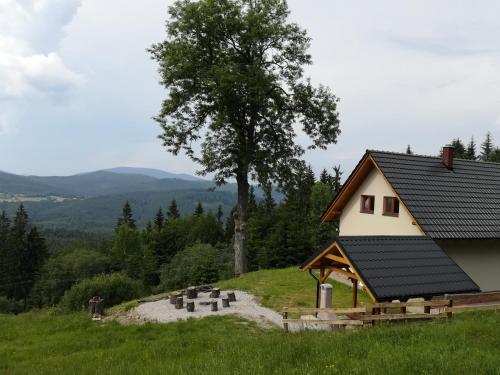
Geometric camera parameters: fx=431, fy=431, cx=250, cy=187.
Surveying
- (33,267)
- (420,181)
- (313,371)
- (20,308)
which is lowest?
(20,308)

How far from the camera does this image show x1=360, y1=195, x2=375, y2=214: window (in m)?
23.3

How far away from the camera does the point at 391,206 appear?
2173 centimetres

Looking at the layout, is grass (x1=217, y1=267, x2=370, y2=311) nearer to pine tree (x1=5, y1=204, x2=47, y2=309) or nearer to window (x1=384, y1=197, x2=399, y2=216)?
window (x1=384, y1=197, x2=399, y2=216)

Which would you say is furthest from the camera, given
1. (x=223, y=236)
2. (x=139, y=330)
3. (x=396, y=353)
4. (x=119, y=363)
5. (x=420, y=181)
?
(x=223, y=236)

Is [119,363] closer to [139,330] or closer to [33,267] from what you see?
[139,330]

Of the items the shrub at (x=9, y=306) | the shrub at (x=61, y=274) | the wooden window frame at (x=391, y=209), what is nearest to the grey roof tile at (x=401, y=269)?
the wooden window frame at (x=391, y=209)

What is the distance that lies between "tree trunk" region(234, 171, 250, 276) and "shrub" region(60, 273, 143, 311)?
7084 mm

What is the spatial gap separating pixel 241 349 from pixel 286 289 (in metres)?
12.2

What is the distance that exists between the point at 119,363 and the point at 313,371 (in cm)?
521

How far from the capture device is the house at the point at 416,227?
13930mm

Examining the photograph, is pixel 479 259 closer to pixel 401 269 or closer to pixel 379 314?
pixel 401 269

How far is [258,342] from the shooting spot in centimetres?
1083

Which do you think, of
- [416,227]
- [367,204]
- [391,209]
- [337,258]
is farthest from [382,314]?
[367,204]

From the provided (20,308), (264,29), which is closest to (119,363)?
(264,29)
